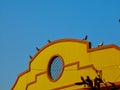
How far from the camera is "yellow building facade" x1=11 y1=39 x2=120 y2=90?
34.4 metres

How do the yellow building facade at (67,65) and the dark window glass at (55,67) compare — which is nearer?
the yellow building facade at (67,65)

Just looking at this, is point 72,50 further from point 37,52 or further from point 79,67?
point 37,52

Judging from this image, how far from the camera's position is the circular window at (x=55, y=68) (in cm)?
3975

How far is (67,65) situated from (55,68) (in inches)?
113

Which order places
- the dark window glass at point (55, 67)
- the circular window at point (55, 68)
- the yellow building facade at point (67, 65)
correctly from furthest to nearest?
the dark window glass at point (55, 67) → the circular window at point (55, 68) → the yellow building facade at point (67, 65)

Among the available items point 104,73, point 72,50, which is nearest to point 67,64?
point 72,50

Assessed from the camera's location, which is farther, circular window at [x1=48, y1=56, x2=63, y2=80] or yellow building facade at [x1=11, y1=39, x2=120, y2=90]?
circular window at [x1=48, y1=56, x2=63, y2=80]

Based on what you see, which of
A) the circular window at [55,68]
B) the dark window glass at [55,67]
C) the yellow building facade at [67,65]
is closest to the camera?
the yellow building facade at [67,65]

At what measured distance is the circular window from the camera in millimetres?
39750

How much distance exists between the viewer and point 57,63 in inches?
1592

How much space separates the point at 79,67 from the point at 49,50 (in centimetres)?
532

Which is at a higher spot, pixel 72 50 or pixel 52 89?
pixel 72 50

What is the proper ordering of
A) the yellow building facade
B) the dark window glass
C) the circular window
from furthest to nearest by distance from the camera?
1. the dark window glass
2. the circular window
3. the yellow building facade

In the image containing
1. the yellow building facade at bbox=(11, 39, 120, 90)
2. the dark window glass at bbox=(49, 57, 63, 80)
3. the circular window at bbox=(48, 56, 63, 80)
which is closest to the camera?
the yellow building facade at bbox=(11, 39, 120, 90)
